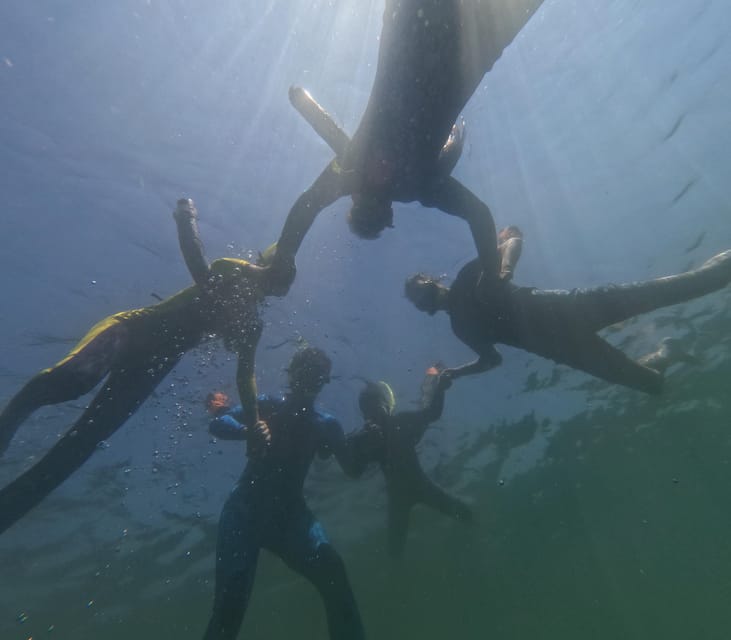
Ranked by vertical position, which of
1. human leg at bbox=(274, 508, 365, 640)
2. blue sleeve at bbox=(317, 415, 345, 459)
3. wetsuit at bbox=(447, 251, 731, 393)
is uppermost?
blue sleeve at bbox=(317, 415, 345, 459)

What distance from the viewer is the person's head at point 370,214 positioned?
231 inches

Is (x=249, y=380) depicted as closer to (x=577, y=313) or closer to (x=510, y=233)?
(x=510, y=233)

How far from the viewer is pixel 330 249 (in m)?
11.1

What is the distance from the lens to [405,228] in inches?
444

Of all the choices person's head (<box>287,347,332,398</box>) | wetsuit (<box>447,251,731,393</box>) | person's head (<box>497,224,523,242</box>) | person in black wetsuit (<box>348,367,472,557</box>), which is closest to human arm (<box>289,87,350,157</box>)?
wetsuit (<box>447,251,731,393</box>)

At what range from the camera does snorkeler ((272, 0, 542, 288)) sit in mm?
4465

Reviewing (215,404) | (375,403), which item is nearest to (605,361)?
(375,403)

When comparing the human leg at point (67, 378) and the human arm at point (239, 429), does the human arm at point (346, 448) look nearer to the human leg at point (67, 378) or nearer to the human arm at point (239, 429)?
the human arm at point (239, 429)

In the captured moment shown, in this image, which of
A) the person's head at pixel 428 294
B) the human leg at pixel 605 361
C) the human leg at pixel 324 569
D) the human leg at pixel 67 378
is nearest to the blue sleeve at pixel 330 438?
the human leg at pixel 324 569

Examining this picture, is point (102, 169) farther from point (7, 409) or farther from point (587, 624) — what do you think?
point (587, 624)

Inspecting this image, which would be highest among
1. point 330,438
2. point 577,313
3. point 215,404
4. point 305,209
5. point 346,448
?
point 305,209

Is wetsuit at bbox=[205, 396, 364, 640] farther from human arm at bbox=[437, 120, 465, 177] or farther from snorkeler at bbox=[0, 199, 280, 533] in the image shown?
human arm at bbox=[437, 120, 465, 177]

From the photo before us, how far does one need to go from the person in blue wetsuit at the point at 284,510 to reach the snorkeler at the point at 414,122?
3.23m

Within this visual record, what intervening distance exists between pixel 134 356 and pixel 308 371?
328cm
